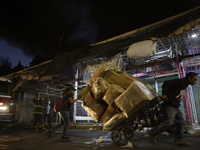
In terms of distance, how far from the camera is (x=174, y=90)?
10.9 feet

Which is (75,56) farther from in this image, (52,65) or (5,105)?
(5,105)

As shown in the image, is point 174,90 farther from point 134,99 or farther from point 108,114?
point 108,114

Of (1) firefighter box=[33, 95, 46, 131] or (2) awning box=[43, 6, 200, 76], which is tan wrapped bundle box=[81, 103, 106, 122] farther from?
(1) firefighter box=[33, 95, 46, 131]

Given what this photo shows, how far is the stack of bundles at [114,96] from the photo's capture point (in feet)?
9.77

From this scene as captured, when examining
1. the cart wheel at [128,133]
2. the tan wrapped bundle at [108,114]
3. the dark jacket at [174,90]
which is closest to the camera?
the dark jacket at [174,90]

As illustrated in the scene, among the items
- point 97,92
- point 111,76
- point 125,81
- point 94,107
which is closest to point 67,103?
point 94,107

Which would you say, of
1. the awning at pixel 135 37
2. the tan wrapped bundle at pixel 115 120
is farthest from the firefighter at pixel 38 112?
the tan wrapped bundle at pixel 115 120

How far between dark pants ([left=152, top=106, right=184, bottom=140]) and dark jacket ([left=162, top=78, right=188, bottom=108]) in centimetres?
14

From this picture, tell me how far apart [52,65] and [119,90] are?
478cm

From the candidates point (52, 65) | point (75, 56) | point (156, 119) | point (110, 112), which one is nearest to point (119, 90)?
point (110, 112)

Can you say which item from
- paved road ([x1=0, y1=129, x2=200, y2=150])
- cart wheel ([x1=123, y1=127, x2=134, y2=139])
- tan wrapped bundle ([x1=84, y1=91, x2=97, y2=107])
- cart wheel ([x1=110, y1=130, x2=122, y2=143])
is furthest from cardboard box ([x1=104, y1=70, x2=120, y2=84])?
cart wheel ([x1=123, y1=127, x2=134, y2=139])

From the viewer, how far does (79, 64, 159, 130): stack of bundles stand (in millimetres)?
2977

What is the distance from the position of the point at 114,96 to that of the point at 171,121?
4.70 feet

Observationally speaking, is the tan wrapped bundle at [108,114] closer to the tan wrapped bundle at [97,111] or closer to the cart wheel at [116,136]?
the tan wrapped bundle at [97,111]
